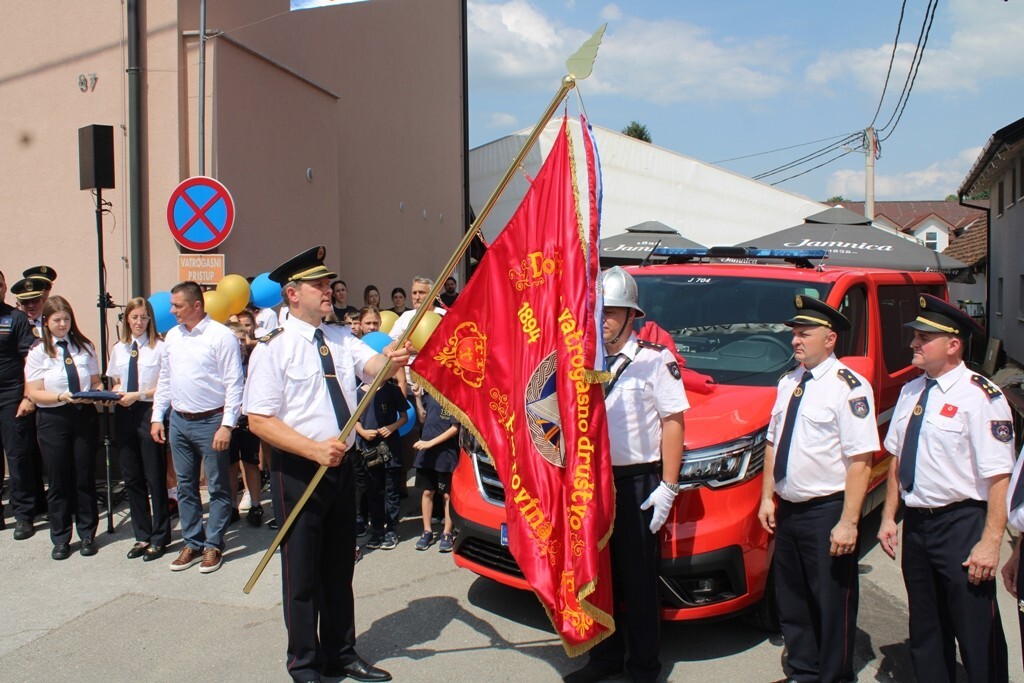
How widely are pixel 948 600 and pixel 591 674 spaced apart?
1695 millimetres

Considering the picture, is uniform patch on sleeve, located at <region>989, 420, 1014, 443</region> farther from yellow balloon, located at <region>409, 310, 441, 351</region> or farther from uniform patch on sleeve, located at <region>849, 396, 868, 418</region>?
yellow balloon, located at <region>409, 310, 441, 351</region>

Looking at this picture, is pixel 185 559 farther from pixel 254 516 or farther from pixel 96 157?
pixel 96 157

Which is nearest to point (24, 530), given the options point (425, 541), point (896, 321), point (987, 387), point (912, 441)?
point (425, 541)

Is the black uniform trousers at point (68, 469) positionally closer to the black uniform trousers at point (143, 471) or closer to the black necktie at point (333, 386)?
the black uniform trousers at point (143, 471)

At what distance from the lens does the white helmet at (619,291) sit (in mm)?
4141

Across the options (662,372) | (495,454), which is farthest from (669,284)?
(495,454)

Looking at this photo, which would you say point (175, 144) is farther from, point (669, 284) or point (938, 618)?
point (938, 618)

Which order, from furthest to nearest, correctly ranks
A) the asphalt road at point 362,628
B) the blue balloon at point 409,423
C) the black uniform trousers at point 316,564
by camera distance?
the blue balloon at point 409,423, the asphalt road at point 362,628, the black uniform trousers at point 316,564

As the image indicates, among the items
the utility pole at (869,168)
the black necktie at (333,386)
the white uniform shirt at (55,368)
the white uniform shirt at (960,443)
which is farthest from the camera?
the utility pole at (869,168)

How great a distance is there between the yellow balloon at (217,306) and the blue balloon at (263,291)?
72cm

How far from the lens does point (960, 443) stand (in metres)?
3.60

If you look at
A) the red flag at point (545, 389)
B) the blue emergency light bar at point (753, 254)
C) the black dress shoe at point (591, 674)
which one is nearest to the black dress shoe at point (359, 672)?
the black dress shoe at point (591, 674)

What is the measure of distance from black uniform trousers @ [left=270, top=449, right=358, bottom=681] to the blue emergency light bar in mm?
3485

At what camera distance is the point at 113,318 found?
9062 millimetres
